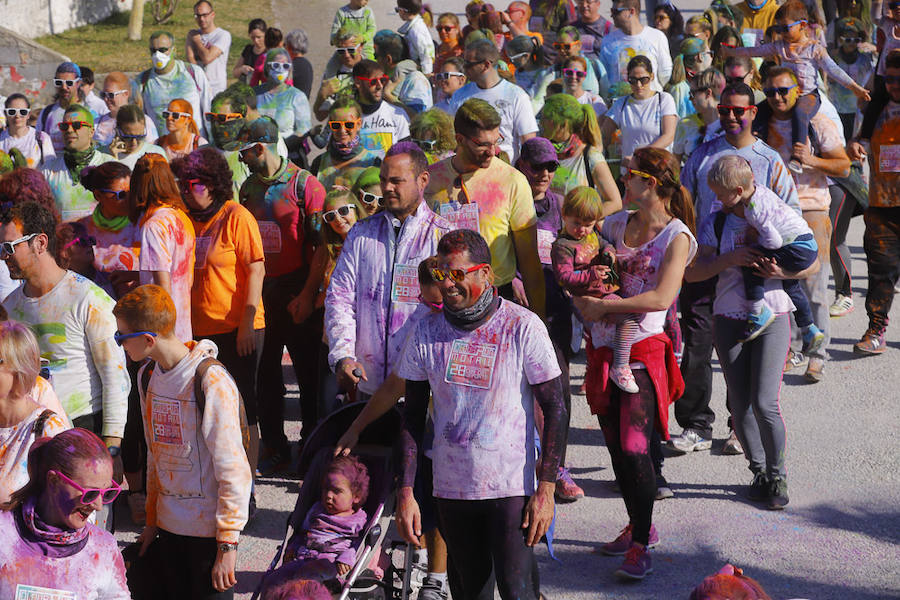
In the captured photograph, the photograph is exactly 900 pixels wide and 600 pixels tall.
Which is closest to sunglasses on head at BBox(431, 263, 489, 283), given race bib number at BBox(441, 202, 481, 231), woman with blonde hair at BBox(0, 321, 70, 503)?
woman with blonde hair at BBox(0, 321, 70, 503)

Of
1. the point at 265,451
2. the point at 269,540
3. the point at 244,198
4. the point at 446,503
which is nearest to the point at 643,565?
the point at 446,503

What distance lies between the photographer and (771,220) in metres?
6.00

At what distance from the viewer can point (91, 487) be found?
3357mm

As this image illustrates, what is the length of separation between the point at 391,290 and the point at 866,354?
16.0ft

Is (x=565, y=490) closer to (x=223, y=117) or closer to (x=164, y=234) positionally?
(x=164, y=234)

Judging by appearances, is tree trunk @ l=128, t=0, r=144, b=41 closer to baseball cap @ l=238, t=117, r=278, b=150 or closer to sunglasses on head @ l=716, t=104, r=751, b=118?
baseball cap @ l=238, t=117, r=278, b=150

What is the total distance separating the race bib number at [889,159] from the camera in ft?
27.3

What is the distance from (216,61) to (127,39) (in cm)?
1029

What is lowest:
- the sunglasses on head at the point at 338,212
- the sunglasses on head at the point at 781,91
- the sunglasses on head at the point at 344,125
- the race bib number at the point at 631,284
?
the race bib number at the point at 631,284

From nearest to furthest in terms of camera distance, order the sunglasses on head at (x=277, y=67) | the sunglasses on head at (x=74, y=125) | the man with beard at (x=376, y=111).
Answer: the sunglasses on head at (x=74, y=125) → the man with beard at (x=376, y=111) → the sunglasses on head at (x=277, y=67)

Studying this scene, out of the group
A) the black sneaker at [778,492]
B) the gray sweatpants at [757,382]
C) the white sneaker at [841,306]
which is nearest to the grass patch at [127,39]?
the white sneaker at [841,306]

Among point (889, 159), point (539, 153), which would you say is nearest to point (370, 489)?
→ point (539, 153)

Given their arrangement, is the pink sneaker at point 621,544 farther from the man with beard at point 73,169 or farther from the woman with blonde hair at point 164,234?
the man with beard at point 73,169

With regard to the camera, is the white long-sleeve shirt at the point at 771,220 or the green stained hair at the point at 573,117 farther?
the green stained hair at the point at 573,117
